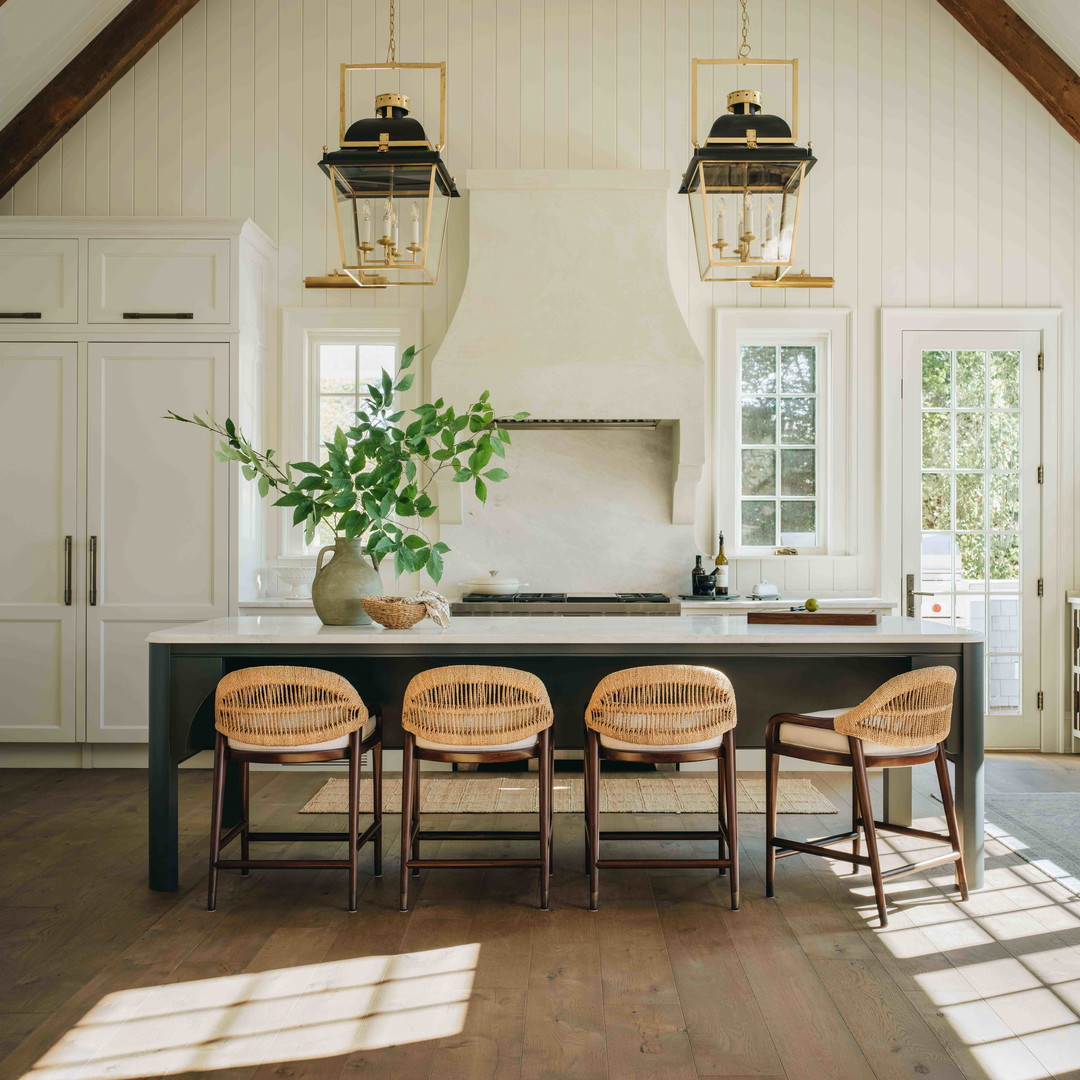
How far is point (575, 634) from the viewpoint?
128 inches

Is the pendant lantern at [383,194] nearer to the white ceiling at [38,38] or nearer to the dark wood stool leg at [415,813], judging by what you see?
the dark wood stool leg at [415,813]

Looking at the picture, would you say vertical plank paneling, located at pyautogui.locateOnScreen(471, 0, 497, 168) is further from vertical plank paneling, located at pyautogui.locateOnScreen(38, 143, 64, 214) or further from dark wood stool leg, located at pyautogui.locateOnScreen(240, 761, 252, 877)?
dark wood stool leg, located at pyautogui.locateOnScreen(240, 761, 252, 877)

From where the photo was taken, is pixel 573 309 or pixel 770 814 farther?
pixel 573 309

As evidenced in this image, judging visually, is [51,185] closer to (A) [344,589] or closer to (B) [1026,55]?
(A) [344,589]

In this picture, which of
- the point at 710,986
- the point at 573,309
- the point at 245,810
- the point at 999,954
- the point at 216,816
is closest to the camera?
the point at 710,986

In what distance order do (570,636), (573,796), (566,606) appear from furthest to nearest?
(566,606), (573,796), (570,636)

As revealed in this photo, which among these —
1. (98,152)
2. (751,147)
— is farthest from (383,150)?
(98,152)

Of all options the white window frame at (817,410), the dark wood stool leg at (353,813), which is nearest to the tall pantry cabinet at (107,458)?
the dark wood stool leg at (353,813)

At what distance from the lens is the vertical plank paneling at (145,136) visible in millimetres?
5633

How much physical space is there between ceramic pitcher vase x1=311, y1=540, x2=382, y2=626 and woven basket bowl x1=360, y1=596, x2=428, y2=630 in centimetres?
14

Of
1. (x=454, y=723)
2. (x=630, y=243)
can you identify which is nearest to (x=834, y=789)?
(x=454, y=723)

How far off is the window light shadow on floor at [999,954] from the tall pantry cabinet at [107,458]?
3.54 m

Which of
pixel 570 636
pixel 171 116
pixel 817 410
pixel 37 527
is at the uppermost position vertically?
pixel 171 116

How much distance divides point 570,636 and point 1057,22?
14.5 feet
